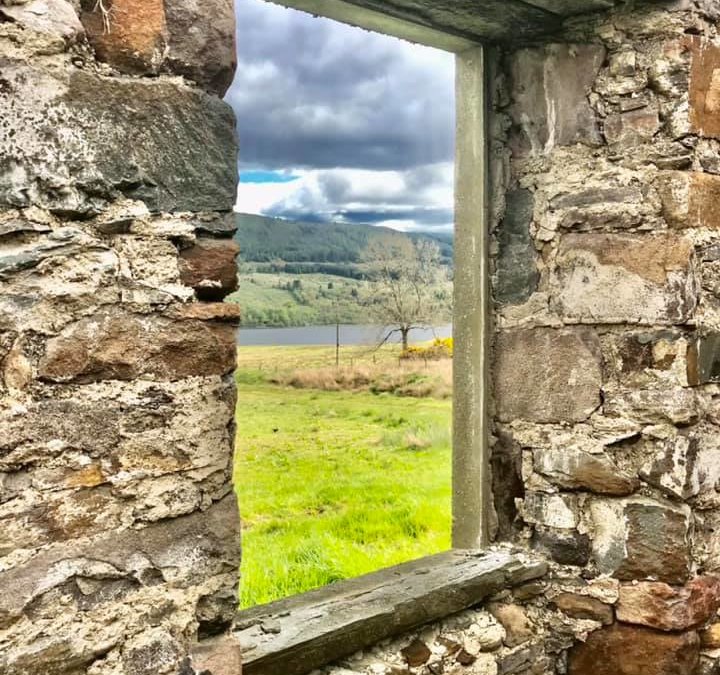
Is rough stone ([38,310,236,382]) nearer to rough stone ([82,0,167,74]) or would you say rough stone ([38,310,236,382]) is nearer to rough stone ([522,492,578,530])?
rough stone ([82,0,167,74])

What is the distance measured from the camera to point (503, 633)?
8.52 ft

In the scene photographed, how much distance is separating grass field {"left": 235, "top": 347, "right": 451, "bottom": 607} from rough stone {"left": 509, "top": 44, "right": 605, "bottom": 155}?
2.65ft

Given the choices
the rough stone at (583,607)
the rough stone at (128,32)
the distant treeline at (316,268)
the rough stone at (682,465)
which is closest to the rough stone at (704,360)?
the rough stone at (682,465)

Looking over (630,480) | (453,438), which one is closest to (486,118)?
(453,438)

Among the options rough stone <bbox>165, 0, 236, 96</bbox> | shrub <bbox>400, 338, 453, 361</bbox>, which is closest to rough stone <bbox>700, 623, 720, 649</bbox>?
shrub <bbox>400, 338, 453, 361</bbox>

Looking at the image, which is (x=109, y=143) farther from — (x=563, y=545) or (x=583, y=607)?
(x=583, y=607)

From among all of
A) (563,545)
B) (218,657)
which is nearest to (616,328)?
(563,545)

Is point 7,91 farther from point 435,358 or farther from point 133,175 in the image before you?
point 435,358

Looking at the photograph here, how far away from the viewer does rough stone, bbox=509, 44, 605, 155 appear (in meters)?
2.57

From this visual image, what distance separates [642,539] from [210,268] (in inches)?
63.2

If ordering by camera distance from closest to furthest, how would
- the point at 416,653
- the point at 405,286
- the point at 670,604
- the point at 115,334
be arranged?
the point at 115,334 → the point at 416,653 → the point at 670,604 → the point at 405,286

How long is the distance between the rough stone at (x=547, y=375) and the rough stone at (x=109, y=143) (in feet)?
Answer: 4.46

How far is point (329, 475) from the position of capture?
2559 mm

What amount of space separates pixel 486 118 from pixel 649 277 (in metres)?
0.73
